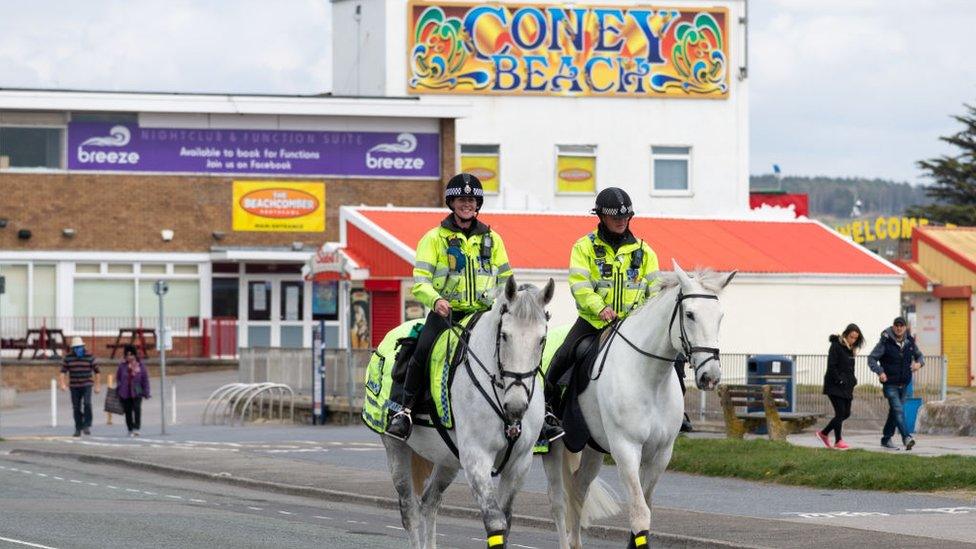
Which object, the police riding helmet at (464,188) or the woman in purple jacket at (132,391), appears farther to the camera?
the woman in purple jacket at (132,391)

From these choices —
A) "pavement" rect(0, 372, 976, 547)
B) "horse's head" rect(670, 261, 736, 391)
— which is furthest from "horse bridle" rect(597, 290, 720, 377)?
"pavement" rect(0, 372, 976, 547)

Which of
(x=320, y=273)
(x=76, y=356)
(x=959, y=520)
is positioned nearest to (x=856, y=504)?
(x=959, y=520)

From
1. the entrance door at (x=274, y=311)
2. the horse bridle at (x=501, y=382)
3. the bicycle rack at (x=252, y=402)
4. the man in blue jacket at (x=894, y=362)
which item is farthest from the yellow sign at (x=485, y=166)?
the horse bridle at (x=501, y=382)

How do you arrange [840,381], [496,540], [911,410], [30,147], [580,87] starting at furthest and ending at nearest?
[580,87] → [30,147] → [911,410] → [840,381] → [496,540]

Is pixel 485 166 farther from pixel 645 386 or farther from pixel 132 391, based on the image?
pixel 645 386

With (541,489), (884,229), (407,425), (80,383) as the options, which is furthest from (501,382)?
(884,229)

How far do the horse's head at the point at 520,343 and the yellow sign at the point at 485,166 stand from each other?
51177mm

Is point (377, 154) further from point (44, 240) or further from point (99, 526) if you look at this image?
point (99, 526)

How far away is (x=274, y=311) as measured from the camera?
55188 millimetres

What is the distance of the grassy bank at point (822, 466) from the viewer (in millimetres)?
20047

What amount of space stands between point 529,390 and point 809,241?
38090mm

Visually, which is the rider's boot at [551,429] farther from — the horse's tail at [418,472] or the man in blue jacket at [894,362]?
the man in blue jacket at [894,362]

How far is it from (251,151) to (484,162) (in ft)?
35.1

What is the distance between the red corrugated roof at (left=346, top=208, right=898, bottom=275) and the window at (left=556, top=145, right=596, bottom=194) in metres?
14.8
